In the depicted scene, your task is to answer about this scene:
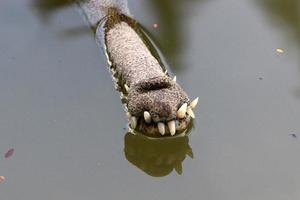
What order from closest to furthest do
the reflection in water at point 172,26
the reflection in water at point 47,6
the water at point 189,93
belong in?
the water at point 189,93, the reflection in water at point 172,26, the reflection in water at point 47,6

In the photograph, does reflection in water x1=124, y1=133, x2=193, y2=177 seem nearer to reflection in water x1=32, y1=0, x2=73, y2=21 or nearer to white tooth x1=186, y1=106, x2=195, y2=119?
white tooth x1=186, y1=106, x2=195, y2=119

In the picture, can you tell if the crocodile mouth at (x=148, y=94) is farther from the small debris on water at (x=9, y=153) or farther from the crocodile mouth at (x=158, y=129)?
the small debris on water at (x=9, y=153)

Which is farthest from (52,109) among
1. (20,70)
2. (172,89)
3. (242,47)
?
(242,47)

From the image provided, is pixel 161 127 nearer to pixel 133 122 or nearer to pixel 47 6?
pixel 133 122

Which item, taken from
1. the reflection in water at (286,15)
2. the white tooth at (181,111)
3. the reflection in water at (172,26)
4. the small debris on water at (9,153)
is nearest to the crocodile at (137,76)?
the white tooth at (181,111)

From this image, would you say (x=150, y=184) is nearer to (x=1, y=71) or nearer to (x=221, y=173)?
(x=221, y=173)

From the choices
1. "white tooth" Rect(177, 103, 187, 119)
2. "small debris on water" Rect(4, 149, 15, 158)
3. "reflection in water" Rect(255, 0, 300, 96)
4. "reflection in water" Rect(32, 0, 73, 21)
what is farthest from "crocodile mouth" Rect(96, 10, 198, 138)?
"reflection in water" Rect(255, 0, 300, 96)

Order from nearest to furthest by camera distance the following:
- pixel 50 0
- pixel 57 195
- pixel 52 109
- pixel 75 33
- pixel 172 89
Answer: pixel 57 195 → pixel 172 89 → pixel 52 109 → pixel 75 33 → pixel 50 0
